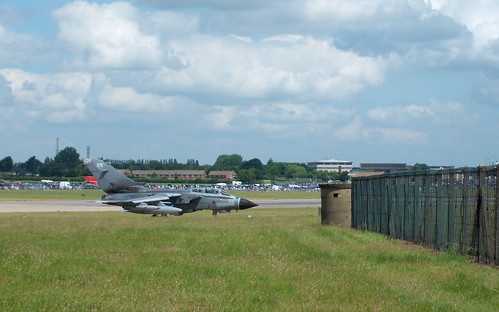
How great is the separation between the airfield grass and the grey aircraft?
889 inches

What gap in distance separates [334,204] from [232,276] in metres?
16.0

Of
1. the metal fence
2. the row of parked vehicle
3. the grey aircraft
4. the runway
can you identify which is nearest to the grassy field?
the runway

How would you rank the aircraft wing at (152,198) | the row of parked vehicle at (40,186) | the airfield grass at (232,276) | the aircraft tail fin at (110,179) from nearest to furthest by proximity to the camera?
the airfield grass at (232,276), the aircraft wing at (152,198), the aircraft tail fin at (110,179), the row of parked vehicle at (40,186)

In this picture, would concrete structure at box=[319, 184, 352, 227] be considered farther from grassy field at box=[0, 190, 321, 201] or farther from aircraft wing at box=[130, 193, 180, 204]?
grassy field at box=[0, 190, 321, 201]

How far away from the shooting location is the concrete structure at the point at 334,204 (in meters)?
27.2

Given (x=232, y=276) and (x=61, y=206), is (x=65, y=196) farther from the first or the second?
(x=232, y=276)

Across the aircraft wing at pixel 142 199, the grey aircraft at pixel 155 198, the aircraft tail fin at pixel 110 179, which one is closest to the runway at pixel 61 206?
the aircraft tail fin at pixel 110 179

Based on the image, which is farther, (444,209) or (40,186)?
(40,186)

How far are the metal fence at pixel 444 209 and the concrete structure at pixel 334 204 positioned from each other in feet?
10.6

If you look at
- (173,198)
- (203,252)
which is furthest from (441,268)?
(173,198)

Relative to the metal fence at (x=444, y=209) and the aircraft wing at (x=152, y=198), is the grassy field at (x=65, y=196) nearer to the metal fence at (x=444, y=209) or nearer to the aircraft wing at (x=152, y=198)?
the aircraft wing at (x=152, y=198)

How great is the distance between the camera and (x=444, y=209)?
A: 1697 centimetres

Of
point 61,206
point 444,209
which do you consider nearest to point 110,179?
point 61,206

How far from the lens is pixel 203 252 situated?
15281 millimetres
